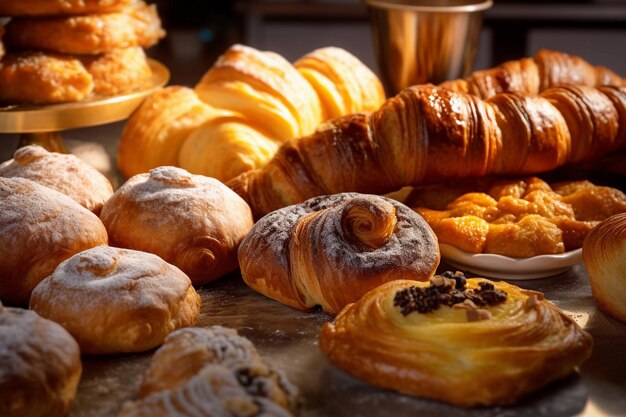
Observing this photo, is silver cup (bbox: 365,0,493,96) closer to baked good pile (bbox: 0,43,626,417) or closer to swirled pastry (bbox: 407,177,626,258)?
baked good pile (bbox: 0,43,626,417)

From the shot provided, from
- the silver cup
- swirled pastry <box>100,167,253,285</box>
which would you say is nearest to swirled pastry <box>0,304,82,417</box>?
swirled pastry <box>100,167,253,285</box>

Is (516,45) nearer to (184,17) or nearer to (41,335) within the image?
(184,17)

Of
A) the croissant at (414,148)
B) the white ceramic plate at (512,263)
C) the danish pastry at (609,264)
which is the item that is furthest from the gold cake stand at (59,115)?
the danish pastry at (609,264)

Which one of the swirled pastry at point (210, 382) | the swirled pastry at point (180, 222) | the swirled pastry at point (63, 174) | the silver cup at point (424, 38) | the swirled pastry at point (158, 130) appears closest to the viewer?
the swirled pastry at point (210, 382)

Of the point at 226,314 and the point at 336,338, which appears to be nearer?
the point at 336,338

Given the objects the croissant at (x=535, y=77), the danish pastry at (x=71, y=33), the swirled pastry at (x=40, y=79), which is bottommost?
the croissant at (x=535, y=77)

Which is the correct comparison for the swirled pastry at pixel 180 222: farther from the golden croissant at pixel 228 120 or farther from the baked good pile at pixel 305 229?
the golden croissant at pixel 228 120

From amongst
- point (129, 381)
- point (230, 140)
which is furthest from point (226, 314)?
point (230, 140)
